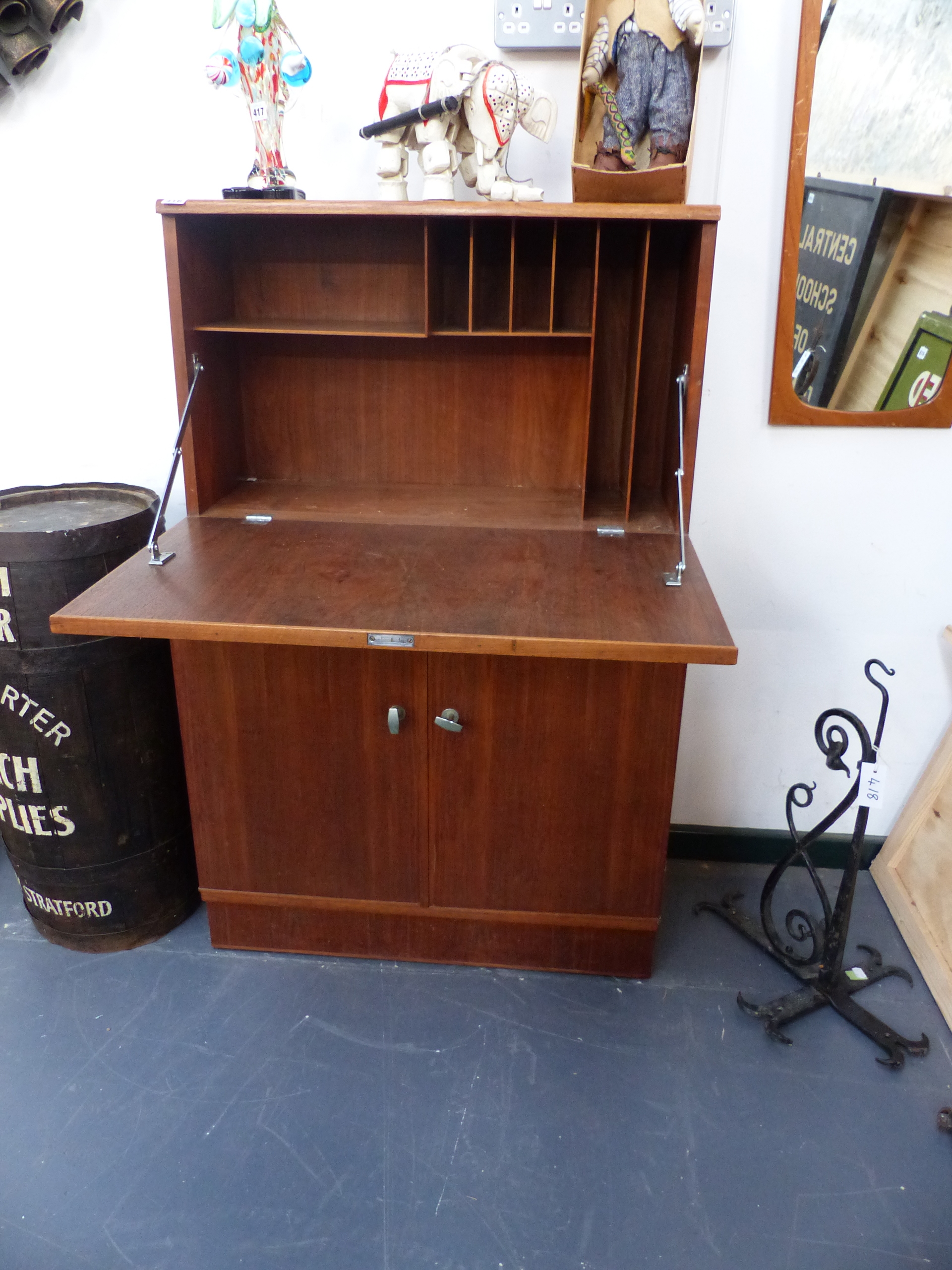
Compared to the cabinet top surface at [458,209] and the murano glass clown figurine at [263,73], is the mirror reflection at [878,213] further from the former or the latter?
the murano glass clown figurine at [263,73]

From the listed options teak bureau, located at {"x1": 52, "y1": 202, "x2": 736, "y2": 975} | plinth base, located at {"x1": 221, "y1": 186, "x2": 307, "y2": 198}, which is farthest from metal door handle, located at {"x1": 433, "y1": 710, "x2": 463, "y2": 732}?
plinth base, located at {"x1": 221, "y1": 186, "x2": 307, "y2": 198}

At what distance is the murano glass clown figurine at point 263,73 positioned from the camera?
1670 millimetres

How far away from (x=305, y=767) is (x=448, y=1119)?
73cm

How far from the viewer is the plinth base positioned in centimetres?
174

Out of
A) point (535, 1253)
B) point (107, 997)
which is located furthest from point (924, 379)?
point (107, 997)

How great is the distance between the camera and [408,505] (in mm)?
2002

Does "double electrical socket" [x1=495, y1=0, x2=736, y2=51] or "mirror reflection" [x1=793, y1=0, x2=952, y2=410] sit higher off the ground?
"double electrical socket" [x1=495, y1=0, x2=736, y2=51]

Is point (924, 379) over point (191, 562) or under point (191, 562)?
over

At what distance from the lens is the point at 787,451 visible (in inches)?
→ 82.0

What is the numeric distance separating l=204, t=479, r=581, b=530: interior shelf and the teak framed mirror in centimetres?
57

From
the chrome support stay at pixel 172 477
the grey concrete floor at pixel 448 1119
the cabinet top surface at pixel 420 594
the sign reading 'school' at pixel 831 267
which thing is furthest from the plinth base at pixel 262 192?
the grey concrete floor at pixel 448 1119

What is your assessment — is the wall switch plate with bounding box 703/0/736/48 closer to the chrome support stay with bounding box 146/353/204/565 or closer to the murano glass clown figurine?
the murano glass clown figurine

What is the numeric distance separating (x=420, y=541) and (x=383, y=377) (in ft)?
1.57

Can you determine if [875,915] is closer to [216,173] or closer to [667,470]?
[667,470]
